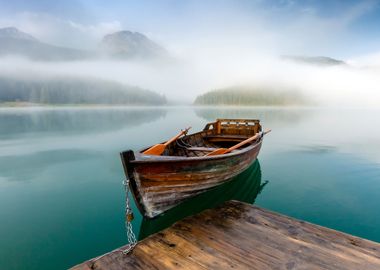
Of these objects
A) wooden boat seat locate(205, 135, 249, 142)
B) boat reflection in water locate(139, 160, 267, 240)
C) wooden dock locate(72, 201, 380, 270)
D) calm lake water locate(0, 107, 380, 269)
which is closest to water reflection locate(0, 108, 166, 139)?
calm lake water locate(0, 107, 380, 269)

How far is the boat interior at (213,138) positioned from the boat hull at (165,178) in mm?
2479

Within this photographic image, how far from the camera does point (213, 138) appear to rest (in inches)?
563

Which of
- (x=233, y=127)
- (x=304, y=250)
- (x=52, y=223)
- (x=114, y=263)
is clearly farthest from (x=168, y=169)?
(x=233, y=127)

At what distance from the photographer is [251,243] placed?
4727mm

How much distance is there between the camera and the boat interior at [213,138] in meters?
10.2

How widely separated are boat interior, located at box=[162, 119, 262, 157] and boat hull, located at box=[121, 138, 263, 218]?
97.6 inches

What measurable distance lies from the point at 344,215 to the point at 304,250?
4.94m

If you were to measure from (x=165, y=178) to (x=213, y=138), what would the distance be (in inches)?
328

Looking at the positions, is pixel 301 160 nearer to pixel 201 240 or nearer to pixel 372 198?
pixel 372 198

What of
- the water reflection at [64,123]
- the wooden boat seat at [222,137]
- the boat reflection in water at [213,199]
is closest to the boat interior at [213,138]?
the wooden boat seat at [222,137]

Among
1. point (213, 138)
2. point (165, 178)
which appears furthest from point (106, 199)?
point (213, 138)

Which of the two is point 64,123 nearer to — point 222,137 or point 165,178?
point 222,137

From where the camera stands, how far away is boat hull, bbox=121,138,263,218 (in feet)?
19.3

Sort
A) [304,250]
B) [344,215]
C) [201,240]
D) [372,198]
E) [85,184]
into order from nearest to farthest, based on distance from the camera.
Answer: [304,250], [201,240], [344,215], [372,198], [85,184]
